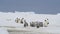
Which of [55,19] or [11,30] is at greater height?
[55,19]

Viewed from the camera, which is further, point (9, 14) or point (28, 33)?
point (9, 14)

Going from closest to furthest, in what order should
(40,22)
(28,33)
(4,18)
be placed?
(28,33)
(40,22)
(4,18)

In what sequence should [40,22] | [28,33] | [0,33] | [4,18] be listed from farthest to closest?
[4,18] → [40,22] → [28,33] → [0,33]

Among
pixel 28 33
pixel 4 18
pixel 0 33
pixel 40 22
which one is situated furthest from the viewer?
pixel 4 18

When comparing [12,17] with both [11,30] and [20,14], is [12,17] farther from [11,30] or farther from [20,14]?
[11,30]

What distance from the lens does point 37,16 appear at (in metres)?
1.76

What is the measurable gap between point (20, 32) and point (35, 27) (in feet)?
0.70

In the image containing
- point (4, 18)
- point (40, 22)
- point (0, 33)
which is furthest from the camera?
point (4, 18)

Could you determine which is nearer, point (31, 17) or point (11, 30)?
point (11, 30)

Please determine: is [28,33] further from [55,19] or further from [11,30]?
[55,19]

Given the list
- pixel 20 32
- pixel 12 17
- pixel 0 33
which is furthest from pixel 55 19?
pixel 0 33

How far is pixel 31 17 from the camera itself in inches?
67.9

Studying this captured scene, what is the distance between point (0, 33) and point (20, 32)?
20cm

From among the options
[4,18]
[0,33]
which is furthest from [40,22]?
[4,18]
